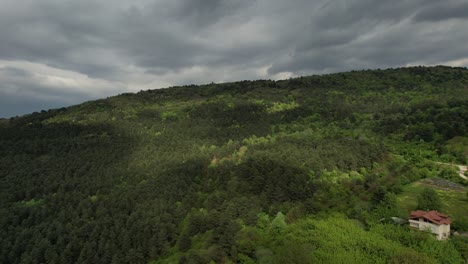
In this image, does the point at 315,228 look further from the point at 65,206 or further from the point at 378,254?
the point at 65,206

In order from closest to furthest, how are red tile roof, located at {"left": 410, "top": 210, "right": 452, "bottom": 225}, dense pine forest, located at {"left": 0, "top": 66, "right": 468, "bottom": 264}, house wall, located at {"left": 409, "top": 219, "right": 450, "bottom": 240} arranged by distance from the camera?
1. house wall, located at {"left": 409, "top": 219, "right": 450, "bottom": 240}
2. red tile roof, located at {"left": 410, "top": 210, "right": 452, "bottom": 225}
3. dense pine forest, located at {"left": 0, "top": 66, "right": 468, "bottom": 264}

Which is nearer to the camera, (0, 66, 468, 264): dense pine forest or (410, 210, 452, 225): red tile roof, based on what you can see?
(410, 210, 452, 225): red tile roof

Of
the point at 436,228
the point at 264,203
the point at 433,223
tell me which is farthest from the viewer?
the point at 264,203

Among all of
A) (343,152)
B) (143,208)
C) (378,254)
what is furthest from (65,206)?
(378,254)

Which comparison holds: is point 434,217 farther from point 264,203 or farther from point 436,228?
point 264,203

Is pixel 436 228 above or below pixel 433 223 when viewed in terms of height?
below

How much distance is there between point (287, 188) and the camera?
120 m

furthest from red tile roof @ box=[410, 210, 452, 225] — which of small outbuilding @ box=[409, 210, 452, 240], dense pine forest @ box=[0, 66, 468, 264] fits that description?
dense pine forest @ box=[0, 66, 468, 264]

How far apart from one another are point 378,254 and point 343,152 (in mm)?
75758

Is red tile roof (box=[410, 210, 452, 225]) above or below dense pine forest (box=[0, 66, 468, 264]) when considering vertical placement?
above

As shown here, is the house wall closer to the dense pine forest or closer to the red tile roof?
the red tile roof

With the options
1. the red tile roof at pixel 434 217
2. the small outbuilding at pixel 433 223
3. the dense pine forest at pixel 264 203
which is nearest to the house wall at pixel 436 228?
the small outbuilding at pixel 433 223

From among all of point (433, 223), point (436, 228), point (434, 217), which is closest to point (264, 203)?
point (434, 217)

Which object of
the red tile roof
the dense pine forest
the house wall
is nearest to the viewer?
the house wall
